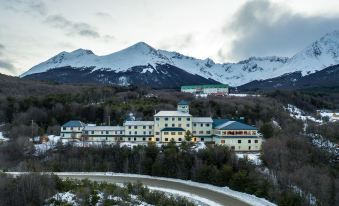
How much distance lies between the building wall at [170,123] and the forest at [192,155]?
19.7ft

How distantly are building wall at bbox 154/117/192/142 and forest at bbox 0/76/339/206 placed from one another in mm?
6012

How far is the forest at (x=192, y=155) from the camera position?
3080cm

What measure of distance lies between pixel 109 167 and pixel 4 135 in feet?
57.0

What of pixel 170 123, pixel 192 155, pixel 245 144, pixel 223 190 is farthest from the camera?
pixel 170 123

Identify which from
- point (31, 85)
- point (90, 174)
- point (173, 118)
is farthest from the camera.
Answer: point (31, 85)

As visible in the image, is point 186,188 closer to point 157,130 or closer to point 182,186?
point 182,186

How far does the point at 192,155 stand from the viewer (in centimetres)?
3812

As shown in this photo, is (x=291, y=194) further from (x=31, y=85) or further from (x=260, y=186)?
(x=31, y=85)

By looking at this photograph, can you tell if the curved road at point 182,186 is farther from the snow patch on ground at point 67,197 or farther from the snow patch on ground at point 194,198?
the snow patch on ground at point 67,197

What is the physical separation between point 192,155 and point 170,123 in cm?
855

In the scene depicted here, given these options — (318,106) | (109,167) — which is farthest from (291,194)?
(318,106)

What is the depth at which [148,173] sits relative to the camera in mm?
39250

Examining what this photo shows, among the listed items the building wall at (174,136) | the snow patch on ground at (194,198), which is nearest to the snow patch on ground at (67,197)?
the snow patch on ground at (194,198)

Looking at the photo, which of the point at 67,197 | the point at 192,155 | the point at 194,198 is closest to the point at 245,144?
the point at 192,155
